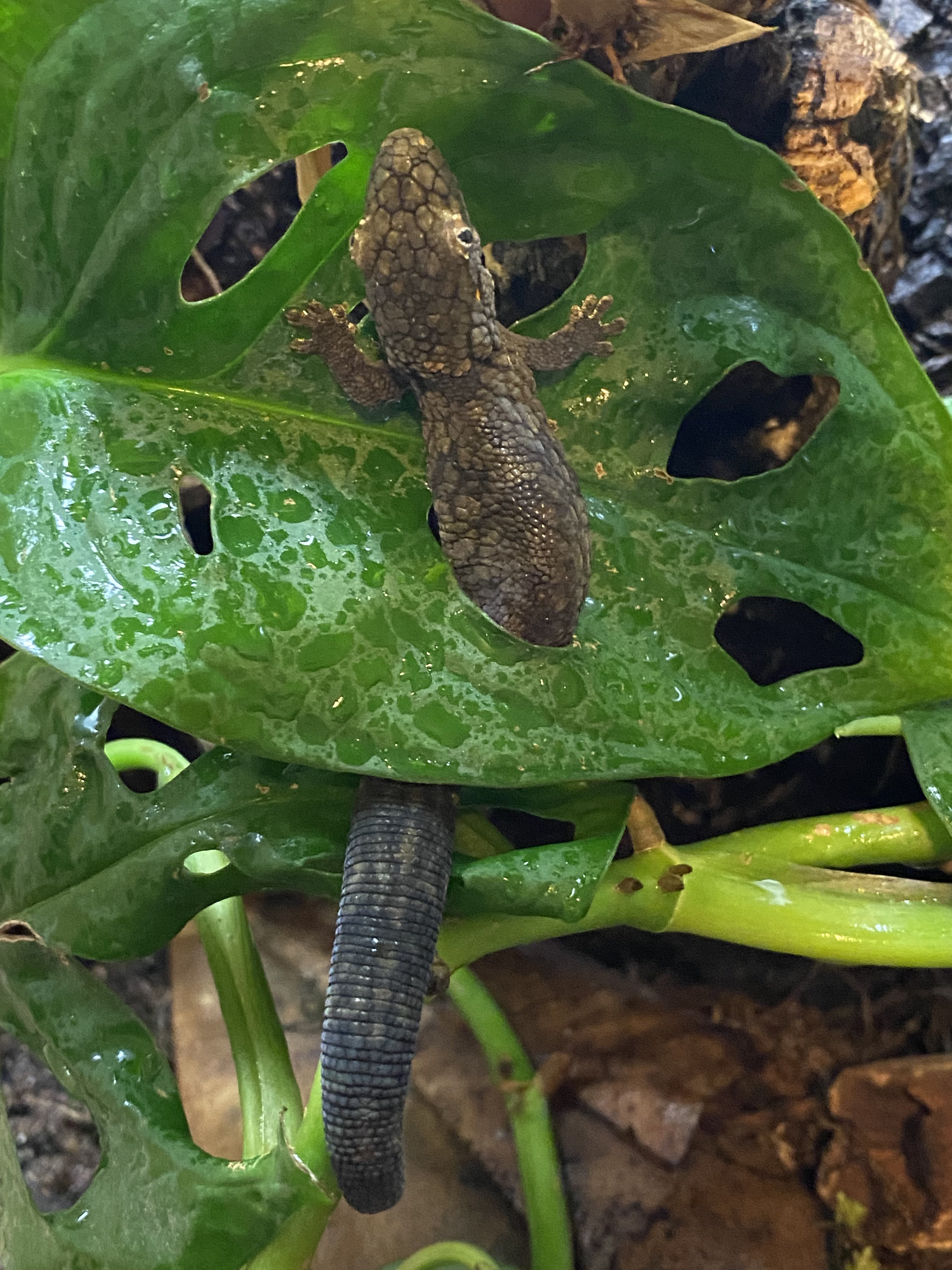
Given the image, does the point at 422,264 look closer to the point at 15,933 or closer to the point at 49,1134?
the point at 15,933

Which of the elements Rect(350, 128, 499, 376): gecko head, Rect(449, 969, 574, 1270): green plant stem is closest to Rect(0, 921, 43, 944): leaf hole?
Rect(449, 969, 574, 1270): green plant stem

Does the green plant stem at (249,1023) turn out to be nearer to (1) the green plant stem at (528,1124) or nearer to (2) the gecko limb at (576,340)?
(1) the green plant stem at (528,1124)

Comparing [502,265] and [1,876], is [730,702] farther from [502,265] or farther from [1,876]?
[1,876]

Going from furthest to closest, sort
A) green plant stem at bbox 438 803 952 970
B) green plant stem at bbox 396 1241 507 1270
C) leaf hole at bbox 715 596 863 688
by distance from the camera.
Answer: leaf hole at bbox 715 596 863 688, green plant stem at bbox 396 1241 507 1270, green plant stem at bbox 438 803 952 970

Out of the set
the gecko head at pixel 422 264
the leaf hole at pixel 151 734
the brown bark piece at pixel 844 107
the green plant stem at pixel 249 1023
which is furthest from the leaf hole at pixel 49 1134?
the brown bark piece at pixel 844 107

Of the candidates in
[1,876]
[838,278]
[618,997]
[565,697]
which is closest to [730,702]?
[565,697]

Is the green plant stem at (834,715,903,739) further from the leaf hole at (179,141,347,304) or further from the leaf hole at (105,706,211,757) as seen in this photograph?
the leaf hole at (179,141,347,304)
